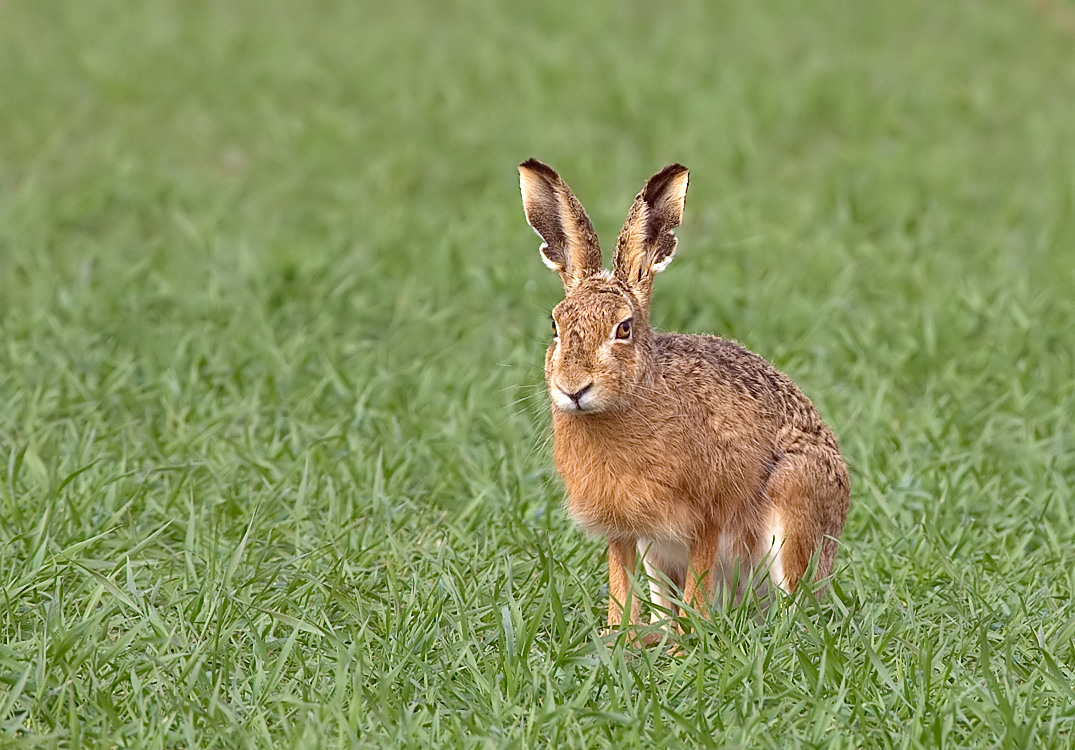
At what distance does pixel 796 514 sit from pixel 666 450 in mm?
401

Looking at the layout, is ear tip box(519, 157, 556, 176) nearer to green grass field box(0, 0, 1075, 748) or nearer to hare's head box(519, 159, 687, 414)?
hare's head box(519, 159, 687, 414)

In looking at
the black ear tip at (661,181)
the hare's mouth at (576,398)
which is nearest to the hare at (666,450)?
the black ear tip at (661,181)

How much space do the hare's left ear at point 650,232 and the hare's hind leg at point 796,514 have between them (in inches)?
23.1

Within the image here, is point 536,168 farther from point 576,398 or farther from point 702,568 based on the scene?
point 702,568

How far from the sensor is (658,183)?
403 cm

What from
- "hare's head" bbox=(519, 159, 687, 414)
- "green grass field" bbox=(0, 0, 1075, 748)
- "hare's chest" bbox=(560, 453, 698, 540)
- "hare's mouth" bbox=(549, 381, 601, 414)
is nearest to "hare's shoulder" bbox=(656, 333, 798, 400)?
"hare's head" bbox=(519, 159, 687, 414)

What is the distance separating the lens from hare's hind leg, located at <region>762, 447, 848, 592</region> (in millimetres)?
4133

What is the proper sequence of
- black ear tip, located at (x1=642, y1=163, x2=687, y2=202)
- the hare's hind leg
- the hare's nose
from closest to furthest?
1. the hare's nose
2. black ear tip, located at (x1=642, y1=163, x2=687, y2=202)
3. the hare's hind leg

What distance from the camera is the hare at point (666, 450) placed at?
403cm

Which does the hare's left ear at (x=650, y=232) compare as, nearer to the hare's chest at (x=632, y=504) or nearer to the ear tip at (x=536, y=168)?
the ear tip at (x=536, y=168)

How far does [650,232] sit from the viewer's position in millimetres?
4070

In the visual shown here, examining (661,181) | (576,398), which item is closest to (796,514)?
(576,398)

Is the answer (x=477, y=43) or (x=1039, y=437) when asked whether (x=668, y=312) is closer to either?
(x=1039, y=437)

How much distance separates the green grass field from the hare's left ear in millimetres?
653
